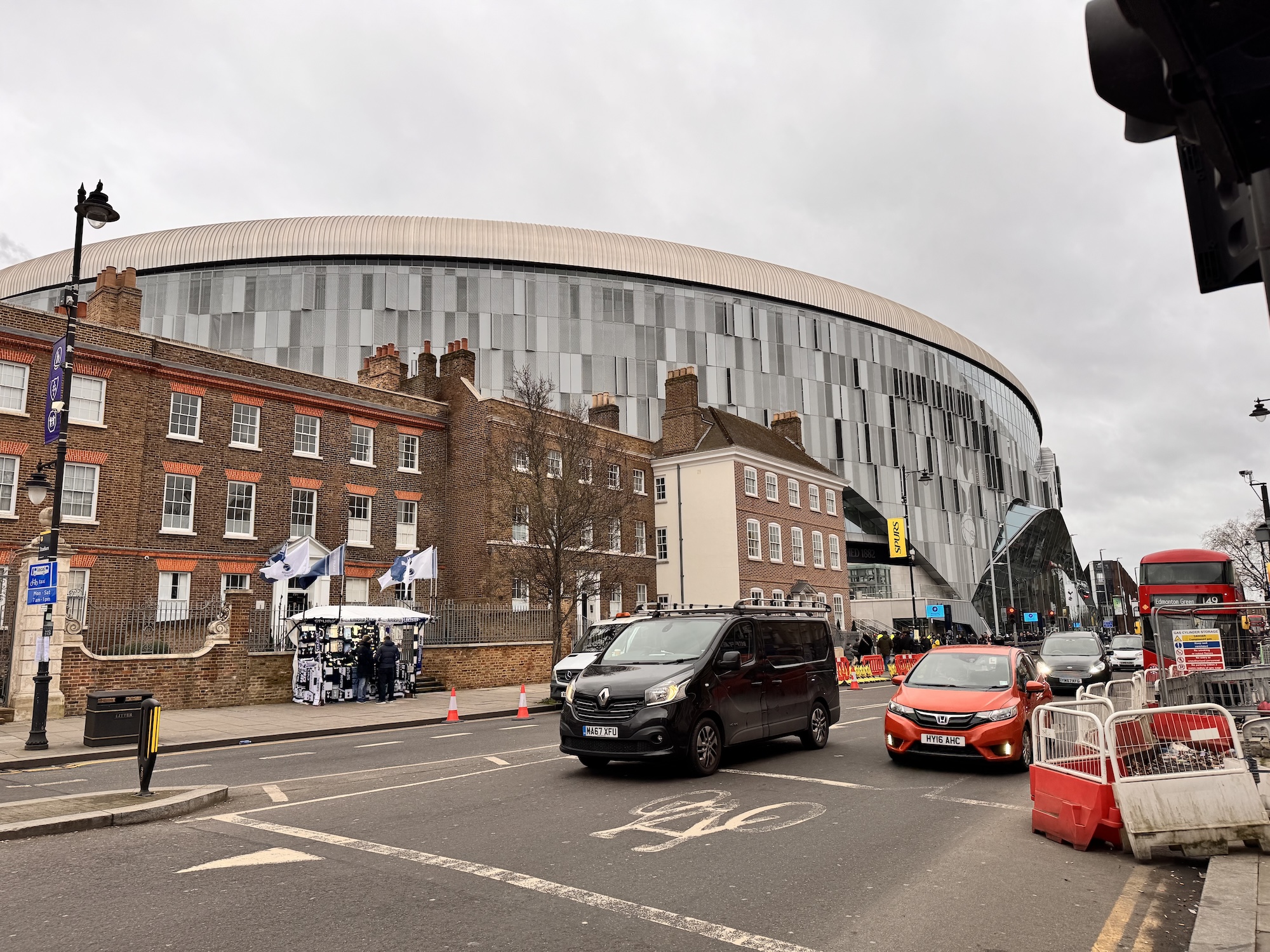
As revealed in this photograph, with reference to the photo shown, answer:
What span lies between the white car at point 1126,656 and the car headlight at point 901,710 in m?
25.6

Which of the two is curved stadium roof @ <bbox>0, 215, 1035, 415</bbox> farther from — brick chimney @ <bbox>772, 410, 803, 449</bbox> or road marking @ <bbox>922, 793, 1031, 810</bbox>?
road marking @ <bbox>922, 793, 1031, 810</bbox>

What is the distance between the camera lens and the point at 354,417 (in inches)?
1275

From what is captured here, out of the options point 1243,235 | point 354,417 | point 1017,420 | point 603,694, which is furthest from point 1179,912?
point 1017,420

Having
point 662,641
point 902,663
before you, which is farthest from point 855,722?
point 902,663

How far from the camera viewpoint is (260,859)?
6641 millimetres

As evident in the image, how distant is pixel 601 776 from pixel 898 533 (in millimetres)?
56120

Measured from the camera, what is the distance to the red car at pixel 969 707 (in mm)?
10586

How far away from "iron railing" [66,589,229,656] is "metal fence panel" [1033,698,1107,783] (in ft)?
61.3

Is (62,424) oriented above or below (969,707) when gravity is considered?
above

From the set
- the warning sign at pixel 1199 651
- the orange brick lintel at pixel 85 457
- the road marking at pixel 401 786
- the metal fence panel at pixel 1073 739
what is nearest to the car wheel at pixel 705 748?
the road marking at pixel 401 786

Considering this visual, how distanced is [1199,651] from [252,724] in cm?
1752

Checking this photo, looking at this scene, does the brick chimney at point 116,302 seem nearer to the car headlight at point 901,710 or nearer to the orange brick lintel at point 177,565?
the orange brick lintel at point 177,565

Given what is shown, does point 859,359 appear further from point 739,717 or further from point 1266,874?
point 1266,874

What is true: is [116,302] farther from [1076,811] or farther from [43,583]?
[1076,811]
